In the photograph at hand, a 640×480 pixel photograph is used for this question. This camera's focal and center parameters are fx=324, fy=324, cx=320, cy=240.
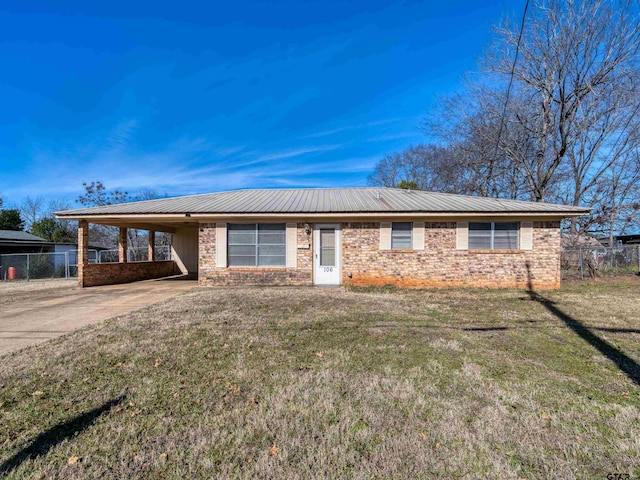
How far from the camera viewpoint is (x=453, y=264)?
417 inches

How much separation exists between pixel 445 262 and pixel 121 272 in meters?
12.2

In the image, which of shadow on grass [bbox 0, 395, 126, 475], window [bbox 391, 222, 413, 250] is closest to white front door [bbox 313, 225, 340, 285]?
window [bbox 391, 222, 413, 250]

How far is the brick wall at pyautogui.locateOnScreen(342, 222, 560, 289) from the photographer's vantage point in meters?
10.5

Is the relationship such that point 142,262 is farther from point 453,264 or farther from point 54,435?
point 54,435

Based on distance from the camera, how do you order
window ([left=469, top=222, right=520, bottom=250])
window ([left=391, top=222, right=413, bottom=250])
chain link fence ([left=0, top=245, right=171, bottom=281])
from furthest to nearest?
1. chain link fence ([left=0, top=245, right=171, bottom=281])
2. window ([left=391, top=222, right=413, bottom=250])
3. window ([left=469, top=222, right=520, bottom=250])

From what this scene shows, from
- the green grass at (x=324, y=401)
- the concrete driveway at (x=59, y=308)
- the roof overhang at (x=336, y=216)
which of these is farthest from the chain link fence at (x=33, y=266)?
the green grass at (x=324, y=401)

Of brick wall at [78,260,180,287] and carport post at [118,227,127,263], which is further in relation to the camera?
carport post at [118,227,127,263]

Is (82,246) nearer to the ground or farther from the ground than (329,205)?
nearer to the ground

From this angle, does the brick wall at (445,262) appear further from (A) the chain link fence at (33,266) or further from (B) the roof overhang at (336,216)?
(A) the chain link fence at (33,266)

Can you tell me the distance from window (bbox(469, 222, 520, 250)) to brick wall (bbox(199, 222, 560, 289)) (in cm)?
23

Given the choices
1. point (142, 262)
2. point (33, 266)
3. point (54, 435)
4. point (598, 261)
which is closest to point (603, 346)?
point (54, 435)

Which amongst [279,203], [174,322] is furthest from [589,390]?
[279,203]

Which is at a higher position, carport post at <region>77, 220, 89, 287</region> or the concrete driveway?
carport post at <region>77, 220, 89, 287</region>

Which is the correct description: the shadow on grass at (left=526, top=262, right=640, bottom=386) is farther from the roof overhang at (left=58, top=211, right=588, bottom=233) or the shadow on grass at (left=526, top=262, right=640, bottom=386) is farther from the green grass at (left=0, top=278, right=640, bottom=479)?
the roof overhang at (left=58, top=211, right=588, bottom=233)
